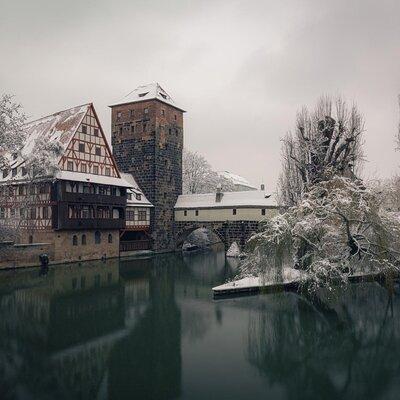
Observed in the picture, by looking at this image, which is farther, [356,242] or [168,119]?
[168,119]

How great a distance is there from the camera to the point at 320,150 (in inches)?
1091

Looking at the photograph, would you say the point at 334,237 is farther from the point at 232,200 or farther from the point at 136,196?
the point at 136,196

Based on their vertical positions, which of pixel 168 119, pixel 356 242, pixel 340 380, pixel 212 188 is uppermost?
pixel 168 119

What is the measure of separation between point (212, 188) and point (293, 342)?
52.9m

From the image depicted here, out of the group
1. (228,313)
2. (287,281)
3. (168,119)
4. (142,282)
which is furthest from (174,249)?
(228,313)

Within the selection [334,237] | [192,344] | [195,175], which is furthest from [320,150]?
[195,175]

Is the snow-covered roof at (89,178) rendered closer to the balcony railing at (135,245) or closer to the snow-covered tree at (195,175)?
the balcony railing at (135,245)

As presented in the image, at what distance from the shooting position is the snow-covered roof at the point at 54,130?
3716 centimetres

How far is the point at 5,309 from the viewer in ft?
63.7

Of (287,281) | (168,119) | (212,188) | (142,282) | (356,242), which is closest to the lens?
(356,242)

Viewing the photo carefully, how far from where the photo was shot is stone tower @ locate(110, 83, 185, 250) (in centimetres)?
4822

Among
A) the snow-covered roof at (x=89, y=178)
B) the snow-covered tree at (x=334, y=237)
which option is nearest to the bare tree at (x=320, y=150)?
the snow-covered tree at (x=334, y=237)

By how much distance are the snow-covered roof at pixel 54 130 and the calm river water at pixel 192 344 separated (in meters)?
15.6

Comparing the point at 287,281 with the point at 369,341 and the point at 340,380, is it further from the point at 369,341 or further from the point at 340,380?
the point at 340,380
